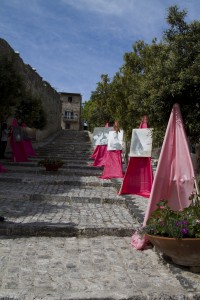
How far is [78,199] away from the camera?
9.76 meters

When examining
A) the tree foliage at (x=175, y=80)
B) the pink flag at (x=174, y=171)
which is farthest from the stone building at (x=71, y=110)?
the pink flag at (x=174, y=171)

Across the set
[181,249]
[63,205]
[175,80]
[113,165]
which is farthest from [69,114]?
[181,249]

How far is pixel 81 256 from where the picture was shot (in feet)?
17.4

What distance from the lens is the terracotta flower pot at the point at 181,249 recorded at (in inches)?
177

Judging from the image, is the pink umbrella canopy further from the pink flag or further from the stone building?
the stone building

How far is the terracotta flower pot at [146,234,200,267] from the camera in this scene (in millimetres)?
4508

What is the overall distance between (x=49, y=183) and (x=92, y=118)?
1728 centimetres

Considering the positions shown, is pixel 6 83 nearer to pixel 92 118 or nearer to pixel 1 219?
pixel 1 219

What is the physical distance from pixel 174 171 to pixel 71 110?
69661 mm

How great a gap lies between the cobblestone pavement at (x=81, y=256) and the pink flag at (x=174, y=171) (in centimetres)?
71

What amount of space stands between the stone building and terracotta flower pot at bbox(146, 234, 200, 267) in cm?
7042

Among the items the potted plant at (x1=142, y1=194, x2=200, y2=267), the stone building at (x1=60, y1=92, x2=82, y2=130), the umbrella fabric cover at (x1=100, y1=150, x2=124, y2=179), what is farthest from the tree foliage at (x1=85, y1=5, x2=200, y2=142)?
the stone building at (x1=60, y1=92, x2=82, y2=130)

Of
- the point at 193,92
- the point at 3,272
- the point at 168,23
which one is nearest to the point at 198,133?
the point at 193,92

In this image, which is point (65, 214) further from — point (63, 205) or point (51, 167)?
point (51, 167)
